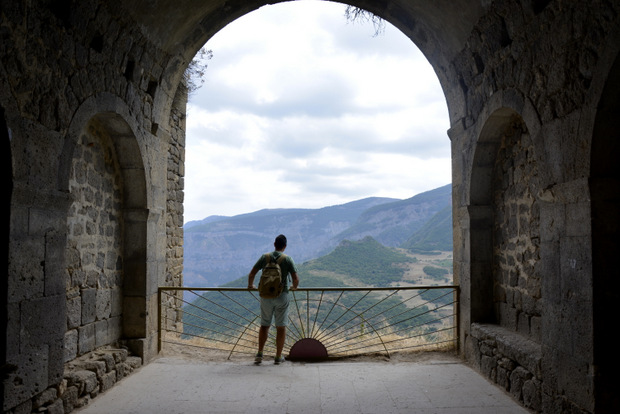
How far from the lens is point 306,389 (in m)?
4.45

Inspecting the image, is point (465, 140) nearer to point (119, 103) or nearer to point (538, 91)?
point (538, 91)

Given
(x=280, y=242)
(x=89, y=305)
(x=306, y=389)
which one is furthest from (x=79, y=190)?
(x=306, y=389)

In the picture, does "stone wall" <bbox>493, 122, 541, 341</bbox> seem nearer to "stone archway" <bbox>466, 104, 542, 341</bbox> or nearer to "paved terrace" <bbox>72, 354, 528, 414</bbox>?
"stone archway" <bbox>466, 104, 542, 341</bbox>

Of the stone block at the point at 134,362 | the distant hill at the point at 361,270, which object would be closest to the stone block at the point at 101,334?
the stone block at the point at 134,362

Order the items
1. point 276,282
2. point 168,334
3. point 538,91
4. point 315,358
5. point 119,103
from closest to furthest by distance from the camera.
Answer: point 538,91, point 119,103, point 276,282, point 315,358, point 168,334

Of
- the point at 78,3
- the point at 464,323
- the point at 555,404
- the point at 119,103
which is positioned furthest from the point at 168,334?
the point at 555,404

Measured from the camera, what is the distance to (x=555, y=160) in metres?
3.51

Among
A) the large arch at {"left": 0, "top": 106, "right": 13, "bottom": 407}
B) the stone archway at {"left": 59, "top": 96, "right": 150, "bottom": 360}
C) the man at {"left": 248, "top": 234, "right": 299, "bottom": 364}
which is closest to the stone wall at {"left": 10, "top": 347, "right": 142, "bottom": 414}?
the stone archway at {"left": 59, "top": 96, "right": 150, "bottom": 360}

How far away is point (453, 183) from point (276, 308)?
9.55ft

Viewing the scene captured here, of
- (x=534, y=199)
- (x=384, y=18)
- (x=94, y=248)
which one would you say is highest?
(x=384, y=18)

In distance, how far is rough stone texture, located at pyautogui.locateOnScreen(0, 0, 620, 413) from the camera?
10.0 ft

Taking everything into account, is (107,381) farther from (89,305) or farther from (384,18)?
(384,18)

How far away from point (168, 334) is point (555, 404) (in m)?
5.04

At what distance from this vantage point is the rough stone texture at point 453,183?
10.0ft
